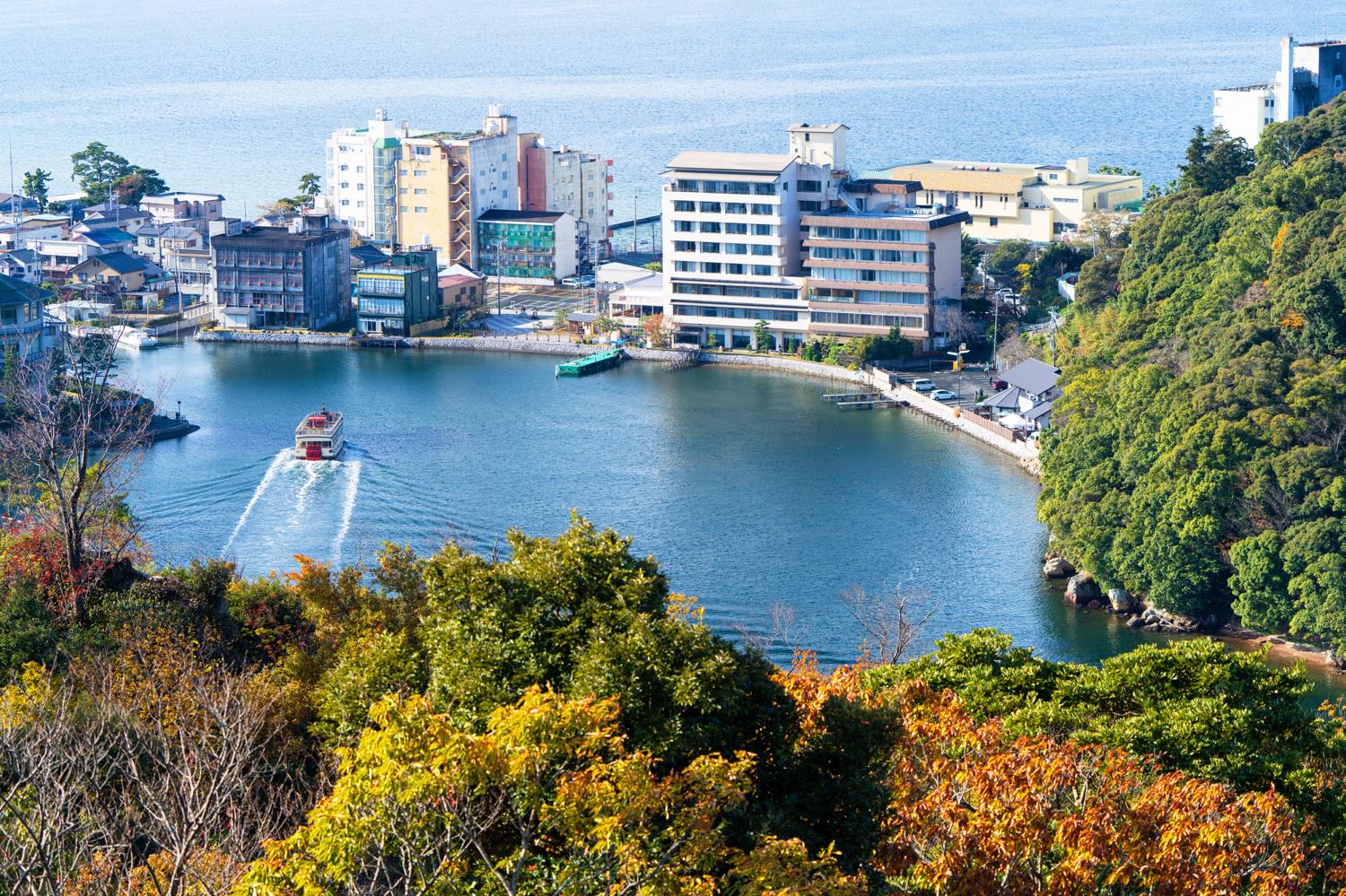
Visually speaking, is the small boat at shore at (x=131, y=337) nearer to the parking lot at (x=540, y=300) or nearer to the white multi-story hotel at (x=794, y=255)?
the parking lot at (x=540, y=300)

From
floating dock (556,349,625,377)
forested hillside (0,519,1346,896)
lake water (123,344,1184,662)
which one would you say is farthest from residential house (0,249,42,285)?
forested hillside (0,519,1346,896)

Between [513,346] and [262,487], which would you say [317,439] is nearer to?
[262,487]

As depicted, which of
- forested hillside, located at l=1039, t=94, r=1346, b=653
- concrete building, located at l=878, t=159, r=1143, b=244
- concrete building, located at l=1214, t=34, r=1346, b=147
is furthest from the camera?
concrete building, located at l=878, t=159, r=1143, b=244

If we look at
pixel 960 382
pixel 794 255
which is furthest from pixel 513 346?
pixel 960 382

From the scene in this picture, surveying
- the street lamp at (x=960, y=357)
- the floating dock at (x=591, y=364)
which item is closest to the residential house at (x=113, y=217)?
the floating dock at (x=591, y=364)

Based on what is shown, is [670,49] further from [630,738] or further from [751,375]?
[630,738]

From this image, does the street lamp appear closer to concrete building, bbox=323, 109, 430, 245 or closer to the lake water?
the lake water
